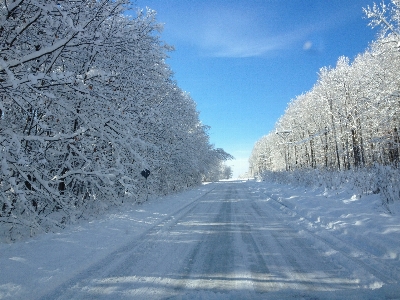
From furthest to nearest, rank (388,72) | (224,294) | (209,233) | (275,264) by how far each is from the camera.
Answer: (388,72) → (209,233) → (275,264) → (224,294)

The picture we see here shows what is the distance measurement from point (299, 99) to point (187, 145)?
34.3 m

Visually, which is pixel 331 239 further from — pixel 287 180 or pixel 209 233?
pixel 287 180

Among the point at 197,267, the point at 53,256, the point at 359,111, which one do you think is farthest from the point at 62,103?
the point at 359,111

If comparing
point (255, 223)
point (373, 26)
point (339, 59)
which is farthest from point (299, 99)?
point (255, 223)

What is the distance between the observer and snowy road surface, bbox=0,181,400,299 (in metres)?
3.27

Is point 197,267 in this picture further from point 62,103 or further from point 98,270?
point 62,103

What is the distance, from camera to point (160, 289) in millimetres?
3371

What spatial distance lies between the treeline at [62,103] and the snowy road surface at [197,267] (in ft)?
3.87

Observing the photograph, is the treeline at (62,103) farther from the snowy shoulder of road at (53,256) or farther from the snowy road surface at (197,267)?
the snowy road surface at (197,267)

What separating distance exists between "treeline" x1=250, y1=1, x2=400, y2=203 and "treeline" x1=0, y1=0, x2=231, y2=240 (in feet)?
30.0

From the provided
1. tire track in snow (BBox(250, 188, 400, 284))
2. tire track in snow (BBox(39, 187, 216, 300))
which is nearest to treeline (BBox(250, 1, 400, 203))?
tire track in snow (BBox(250, 188, 400, 284))

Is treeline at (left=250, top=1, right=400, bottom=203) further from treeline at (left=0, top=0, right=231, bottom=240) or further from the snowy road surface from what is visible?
treeline at (left=0, top=0, right=231, bottom=240)

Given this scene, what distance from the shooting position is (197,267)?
4188 mm

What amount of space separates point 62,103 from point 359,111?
34468 mm
